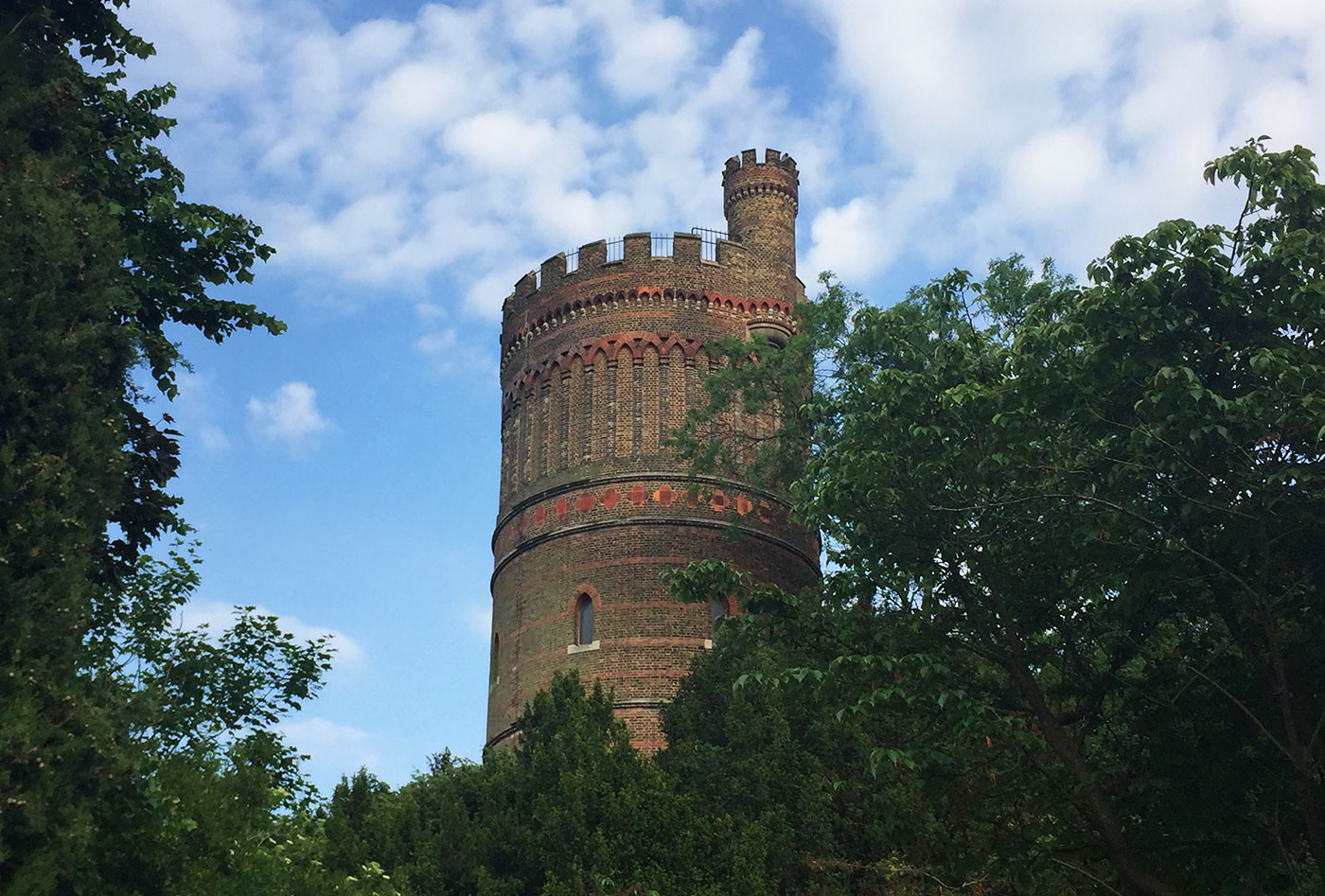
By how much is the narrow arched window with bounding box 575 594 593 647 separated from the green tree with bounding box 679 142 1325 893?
1266cm

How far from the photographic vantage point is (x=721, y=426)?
31453 millimetres

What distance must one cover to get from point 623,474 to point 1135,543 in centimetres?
1759

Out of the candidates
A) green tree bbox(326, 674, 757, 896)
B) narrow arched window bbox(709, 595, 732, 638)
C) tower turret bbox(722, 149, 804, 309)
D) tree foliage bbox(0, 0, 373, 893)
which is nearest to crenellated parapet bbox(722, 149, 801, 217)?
tower turret bbox(722, 149, 804, 309)

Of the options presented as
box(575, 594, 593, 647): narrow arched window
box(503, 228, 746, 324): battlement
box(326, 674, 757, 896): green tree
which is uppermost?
box(503, 228, 746, 324): battlement

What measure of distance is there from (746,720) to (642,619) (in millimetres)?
7602

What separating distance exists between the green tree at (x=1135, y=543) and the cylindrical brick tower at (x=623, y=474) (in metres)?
12.1

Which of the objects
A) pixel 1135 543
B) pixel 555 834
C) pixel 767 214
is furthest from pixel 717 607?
pixel 1135 543

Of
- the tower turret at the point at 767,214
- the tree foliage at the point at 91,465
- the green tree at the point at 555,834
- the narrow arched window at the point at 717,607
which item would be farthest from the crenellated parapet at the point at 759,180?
the tree foliage at the point at 91,465

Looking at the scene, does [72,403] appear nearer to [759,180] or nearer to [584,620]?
[584,620]

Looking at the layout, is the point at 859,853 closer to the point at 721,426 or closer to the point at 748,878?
the point at 748,878

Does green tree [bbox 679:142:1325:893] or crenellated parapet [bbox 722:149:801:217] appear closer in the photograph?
green tree [bbox 679:142:1325:893]

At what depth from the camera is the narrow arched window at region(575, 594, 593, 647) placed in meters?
30.0

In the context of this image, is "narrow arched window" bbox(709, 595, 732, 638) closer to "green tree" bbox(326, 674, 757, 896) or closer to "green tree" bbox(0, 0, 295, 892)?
"green tree" bbox(326, 674, 757, 896)

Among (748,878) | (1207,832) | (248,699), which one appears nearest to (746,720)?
(748,878)
